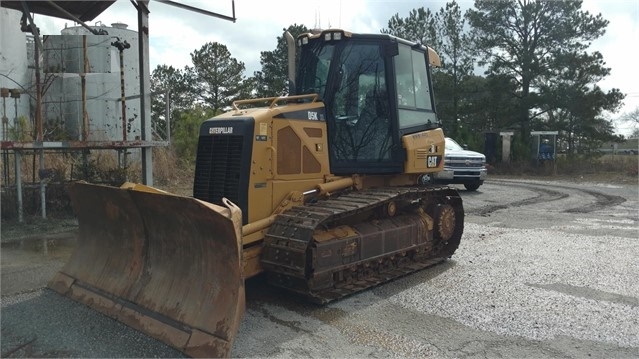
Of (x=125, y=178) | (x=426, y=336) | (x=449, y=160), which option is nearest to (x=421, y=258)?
(x=426, y=336)

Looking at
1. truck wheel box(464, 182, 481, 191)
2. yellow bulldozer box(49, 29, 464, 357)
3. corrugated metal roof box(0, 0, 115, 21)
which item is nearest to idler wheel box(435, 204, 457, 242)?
yellow bulldozer box(49, 29, 464, 357)

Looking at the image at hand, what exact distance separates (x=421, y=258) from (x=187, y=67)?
31459mm

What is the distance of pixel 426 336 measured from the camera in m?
4.47

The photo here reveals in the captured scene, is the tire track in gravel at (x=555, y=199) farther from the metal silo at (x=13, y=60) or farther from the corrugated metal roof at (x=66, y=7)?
the metal silo at (x=13, y=60)

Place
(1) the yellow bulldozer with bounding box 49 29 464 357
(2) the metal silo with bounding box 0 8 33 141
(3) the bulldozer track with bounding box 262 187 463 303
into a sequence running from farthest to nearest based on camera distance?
1. (2) the metal silo with bounding box 0 8 33 141
2. (3) the bulldozer track with bounding box 262 187 463 303
3. (1) the yellow bulldozer with bounding box 49 29 464 357

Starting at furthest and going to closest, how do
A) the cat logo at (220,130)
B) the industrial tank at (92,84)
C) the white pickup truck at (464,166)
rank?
the industrial tank at (92,84), the white pickup truck at (464,166), the cat logo at (220,130)

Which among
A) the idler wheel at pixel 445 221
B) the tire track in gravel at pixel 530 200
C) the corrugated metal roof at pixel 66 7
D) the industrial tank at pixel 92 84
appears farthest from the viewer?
the industrial tank at pixel 92 84

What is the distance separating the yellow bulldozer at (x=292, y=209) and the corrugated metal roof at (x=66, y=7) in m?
4.75

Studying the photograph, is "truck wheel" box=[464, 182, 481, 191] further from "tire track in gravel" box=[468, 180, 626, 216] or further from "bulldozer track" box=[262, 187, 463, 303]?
"bulldozer track" box=[262, 187, 463, 303]

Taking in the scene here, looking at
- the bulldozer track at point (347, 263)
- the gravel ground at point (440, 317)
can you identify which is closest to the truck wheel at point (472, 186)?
the gravel ground at point (440, 317)

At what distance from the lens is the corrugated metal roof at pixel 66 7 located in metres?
9.39

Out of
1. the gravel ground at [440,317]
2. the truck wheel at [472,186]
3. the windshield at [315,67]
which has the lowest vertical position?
the gravel ground at [440,317]

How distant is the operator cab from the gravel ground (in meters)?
1.62

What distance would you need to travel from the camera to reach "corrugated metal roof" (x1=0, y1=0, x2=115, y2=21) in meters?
9.39
